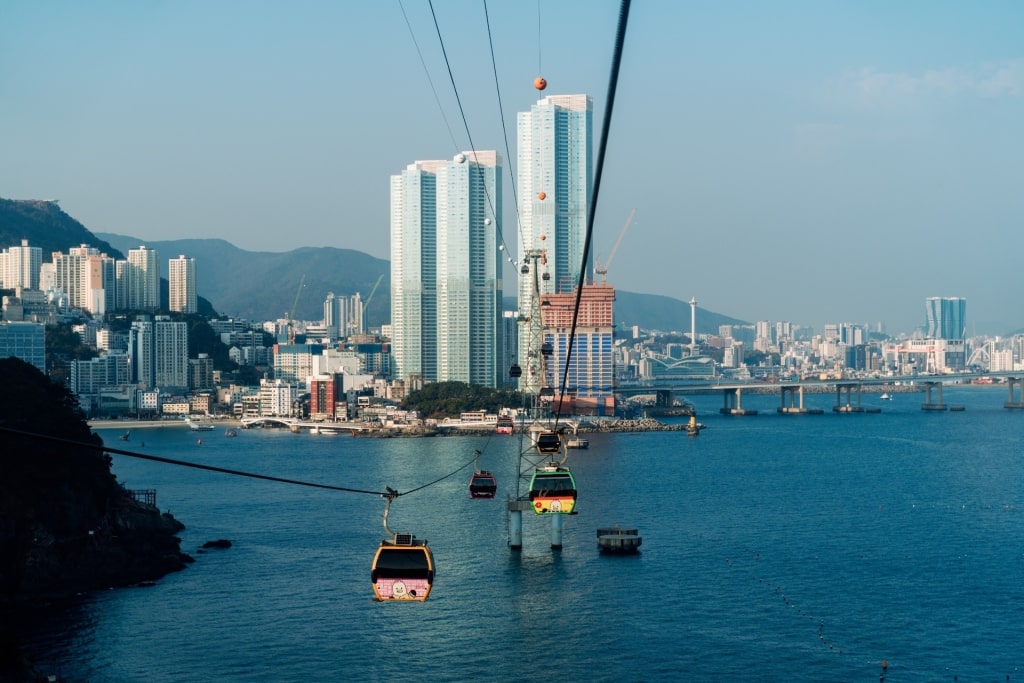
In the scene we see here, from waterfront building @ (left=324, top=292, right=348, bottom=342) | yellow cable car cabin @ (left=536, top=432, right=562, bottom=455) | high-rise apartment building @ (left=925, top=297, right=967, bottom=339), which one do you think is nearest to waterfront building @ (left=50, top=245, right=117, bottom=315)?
waterfront building @ (left=324, top=292, right=348, bottom=342)

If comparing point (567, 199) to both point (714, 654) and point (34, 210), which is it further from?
point (714, 654)

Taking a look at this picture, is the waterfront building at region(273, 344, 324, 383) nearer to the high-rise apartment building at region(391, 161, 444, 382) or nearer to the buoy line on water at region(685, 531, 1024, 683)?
the high-rise apartment building at region(391, 161, 444, 382)

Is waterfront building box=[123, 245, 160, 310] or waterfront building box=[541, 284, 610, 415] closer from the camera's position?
waterfront building box=[541, 284, 610, 415]

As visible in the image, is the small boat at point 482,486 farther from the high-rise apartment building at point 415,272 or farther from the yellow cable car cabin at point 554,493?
the high-rise apartment building at point 415,272

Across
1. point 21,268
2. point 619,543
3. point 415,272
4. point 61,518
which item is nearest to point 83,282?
point 21,268

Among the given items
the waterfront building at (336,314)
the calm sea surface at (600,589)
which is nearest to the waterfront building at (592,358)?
the calm sea surface at (600,589)

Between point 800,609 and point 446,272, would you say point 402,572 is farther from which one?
point 446,272
